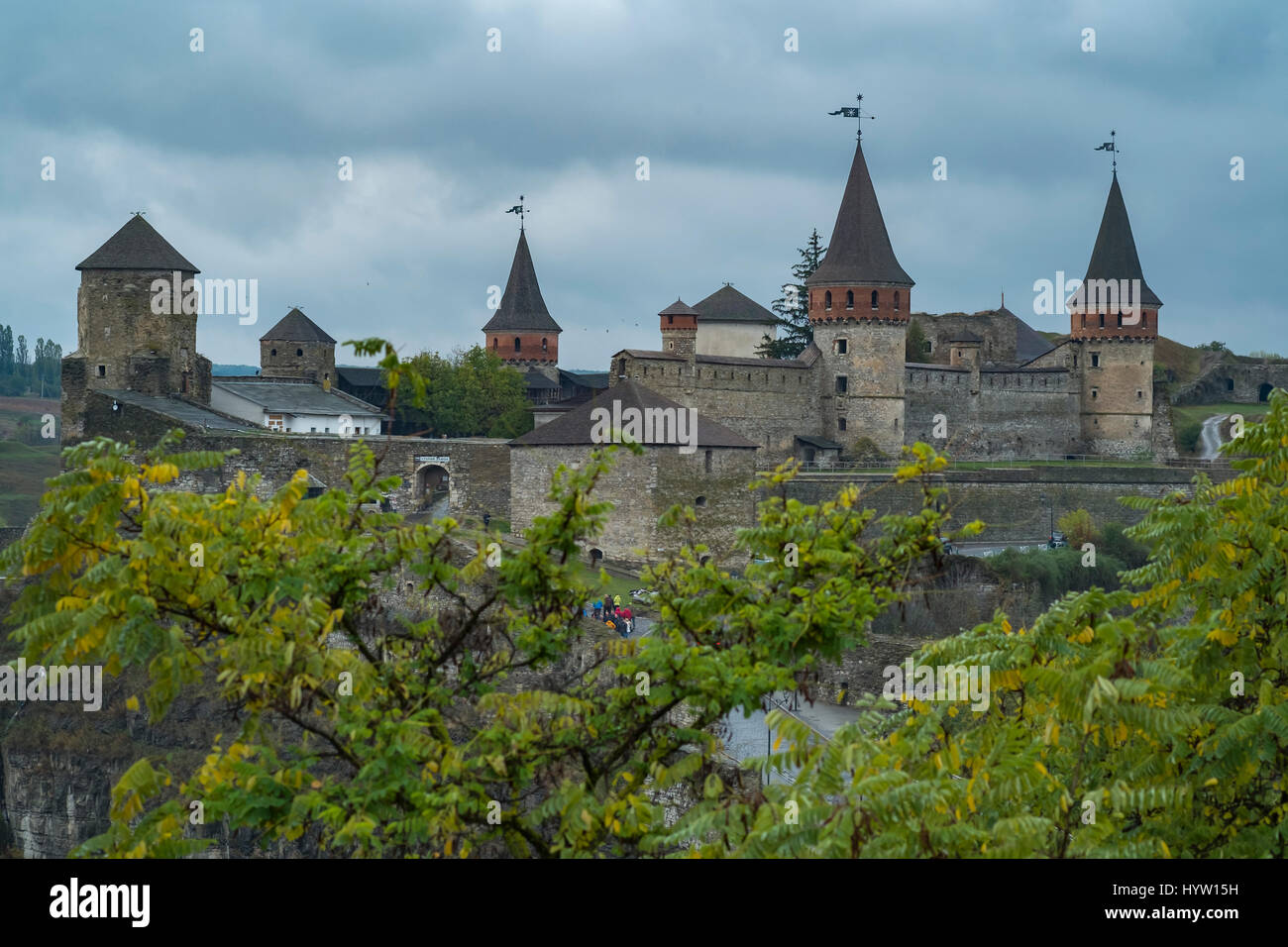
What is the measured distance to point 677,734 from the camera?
824 centimetres

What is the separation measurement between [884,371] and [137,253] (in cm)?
2699

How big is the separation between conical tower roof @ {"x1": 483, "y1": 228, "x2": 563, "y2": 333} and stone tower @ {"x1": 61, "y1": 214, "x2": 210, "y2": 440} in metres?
27.3

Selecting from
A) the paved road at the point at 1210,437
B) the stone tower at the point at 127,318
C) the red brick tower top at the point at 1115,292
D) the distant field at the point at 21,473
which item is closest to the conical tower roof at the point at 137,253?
the stone tower at the point at 127,318

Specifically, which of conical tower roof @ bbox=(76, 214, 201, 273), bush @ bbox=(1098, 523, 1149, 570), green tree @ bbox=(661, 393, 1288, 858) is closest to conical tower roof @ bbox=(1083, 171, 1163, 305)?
bush @ bbox=(1098, 523, 1149, 570)

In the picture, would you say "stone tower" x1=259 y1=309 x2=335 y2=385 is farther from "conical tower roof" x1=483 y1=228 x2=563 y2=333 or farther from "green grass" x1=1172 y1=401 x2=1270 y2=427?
"green grass" x1=1172 y1=401 x2=1270 y2=427

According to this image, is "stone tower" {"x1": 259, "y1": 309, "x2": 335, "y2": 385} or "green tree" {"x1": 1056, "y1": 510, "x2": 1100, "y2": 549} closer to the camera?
"green tree" {"x1": 1056, "y1": 510, "x2": 1100, "y2": 549}

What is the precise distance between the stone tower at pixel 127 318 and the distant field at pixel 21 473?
1549cm

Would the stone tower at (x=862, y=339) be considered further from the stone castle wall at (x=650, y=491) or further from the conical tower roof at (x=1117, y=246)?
the stone castle wall at (x=650, y=491)

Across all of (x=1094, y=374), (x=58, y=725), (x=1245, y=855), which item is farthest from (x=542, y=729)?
(x=1094, y=374)

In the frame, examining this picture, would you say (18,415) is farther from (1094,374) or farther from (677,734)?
(677,734)

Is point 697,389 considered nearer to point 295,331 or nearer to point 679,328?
point 679,328

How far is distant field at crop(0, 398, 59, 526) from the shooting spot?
220 feet

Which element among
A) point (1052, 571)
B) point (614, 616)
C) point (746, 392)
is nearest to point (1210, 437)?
point (746, 392)
